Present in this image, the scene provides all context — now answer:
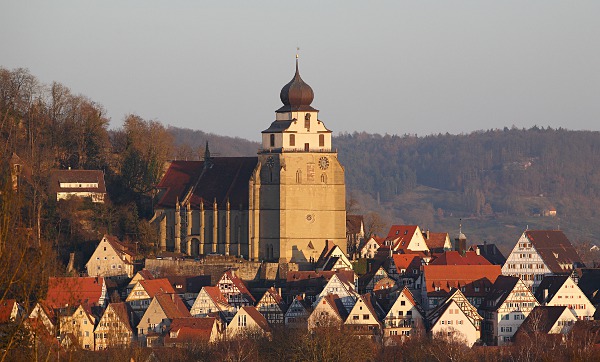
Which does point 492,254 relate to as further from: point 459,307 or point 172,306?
point 172,306

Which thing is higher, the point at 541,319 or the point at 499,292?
the point at 499,292

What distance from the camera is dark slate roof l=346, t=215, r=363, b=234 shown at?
9912cm

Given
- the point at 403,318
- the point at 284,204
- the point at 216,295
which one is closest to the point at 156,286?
the point at 216,295

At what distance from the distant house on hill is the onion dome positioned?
33.3 ft

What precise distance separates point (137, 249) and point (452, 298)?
1869cm

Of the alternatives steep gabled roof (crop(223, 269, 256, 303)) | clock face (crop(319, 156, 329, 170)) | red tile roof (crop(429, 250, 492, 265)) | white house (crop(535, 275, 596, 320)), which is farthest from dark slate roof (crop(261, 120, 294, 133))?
white house (crop(535, 275, 596, 320))

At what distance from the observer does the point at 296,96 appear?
304 feet

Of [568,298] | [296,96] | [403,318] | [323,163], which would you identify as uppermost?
[296,96]

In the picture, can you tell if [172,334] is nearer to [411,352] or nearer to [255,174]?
[411,352]

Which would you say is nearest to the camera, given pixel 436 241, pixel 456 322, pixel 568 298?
pixel 456 322

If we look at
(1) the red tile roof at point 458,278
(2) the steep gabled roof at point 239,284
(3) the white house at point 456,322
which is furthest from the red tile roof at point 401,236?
(3) the white house at point 456,322

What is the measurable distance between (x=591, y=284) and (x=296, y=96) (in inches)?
699

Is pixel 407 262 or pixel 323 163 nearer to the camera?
pixel 323 163

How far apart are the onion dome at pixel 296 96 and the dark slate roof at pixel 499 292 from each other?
14213mm
